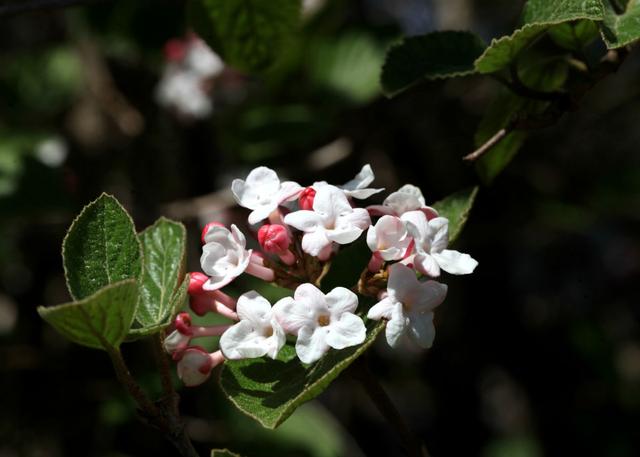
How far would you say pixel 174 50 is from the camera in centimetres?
221

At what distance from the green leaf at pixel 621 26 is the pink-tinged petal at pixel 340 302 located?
1.20 feet

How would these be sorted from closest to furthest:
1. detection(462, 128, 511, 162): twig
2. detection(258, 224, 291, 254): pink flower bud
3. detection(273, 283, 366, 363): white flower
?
detection(273, 283, 366, 363): white flower → detection(258, 224, 291, 254): pink flower bud → detection(462, 128, 511, 162): twig

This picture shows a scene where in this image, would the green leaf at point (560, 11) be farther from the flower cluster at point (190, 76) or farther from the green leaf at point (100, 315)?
the flower cluster at point (190, 76)

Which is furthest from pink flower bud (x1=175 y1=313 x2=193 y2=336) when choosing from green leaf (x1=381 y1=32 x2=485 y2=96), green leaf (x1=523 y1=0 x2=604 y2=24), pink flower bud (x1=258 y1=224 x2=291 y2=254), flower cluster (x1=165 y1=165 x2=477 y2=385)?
green leaf (x1=523 y1=0 x2=604 y2=24)

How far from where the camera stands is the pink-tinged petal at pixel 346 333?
801 millimetres

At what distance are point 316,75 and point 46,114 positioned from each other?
78 centimetres

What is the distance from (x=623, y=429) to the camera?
211 cm

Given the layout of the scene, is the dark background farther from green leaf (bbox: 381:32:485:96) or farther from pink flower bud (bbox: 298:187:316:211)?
pink flower bud (bbox: 298:187:316:211)

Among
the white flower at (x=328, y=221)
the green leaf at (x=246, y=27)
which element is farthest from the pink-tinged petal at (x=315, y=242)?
the green leaf at (x=246, y=27)

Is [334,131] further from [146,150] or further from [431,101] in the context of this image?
[146,150]

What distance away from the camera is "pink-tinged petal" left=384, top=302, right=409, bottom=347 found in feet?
2.71

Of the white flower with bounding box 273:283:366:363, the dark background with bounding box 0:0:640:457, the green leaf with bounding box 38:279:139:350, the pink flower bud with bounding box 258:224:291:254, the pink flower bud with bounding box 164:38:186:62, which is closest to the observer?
the green leaf with bounding box 38:279:139:350

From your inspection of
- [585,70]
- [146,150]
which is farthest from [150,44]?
[585,70]

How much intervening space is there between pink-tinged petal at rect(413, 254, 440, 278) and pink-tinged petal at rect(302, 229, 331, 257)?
9cm
